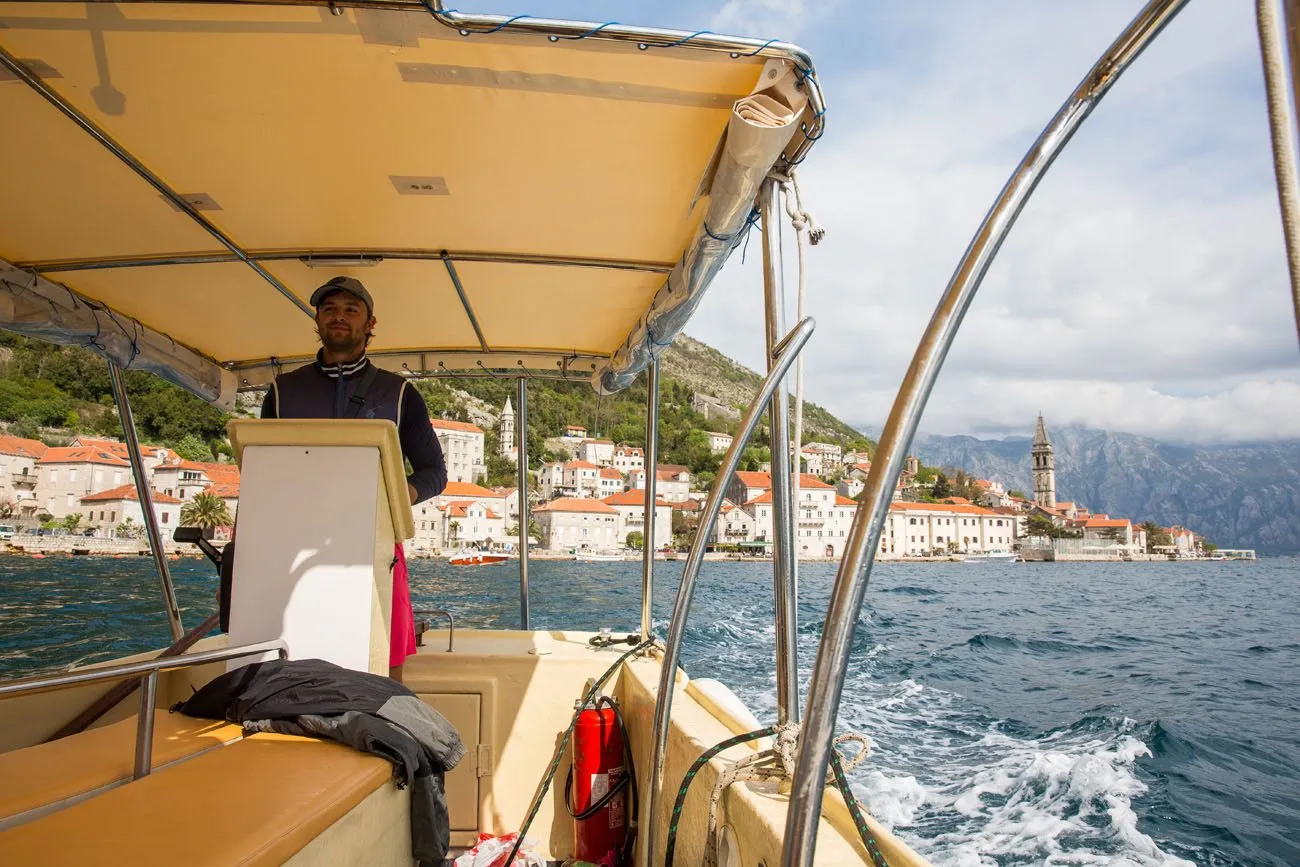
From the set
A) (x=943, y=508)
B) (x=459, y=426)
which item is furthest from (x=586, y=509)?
(x=943, y=508)

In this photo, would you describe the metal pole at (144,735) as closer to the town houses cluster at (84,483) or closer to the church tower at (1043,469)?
the town houses cluster at (84,483)

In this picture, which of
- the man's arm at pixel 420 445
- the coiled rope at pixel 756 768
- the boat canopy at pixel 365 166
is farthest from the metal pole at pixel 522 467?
the coiled rope at pixel 756 768

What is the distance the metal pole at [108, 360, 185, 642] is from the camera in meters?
3.37

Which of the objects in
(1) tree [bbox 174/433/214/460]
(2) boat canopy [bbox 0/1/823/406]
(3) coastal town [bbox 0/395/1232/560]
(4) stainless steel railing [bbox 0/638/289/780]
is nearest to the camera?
(4) stainless steel railing [bbox 0/638/289/780]

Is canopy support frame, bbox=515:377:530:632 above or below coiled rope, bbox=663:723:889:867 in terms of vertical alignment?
above

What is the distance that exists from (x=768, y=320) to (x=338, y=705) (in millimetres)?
1181

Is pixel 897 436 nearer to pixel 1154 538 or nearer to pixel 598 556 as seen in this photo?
pixel 598 556

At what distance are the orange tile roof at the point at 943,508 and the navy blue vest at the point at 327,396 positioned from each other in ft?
263

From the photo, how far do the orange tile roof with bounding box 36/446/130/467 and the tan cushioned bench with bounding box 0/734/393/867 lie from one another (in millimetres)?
67888

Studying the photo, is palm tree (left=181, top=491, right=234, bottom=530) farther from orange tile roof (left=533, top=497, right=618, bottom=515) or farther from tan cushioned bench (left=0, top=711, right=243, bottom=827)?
tan cushioned bench (left=0, top=711, right=243, bottom=827)

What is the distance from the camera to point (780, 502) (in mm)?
1618

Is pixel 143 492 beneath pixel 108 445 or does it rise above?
beneath

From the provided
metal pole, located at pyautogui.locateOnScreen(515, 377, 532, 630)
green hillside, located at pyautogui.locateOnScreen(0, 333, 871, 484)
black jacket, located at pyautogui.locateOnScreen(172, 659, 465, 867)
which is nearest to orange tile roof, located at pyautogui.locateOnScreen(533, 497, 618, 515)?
green hillside, located at pyautogui.locateOnScreen(0, 333, 871, 484)

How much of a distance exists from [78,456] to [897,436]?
2729 inches
